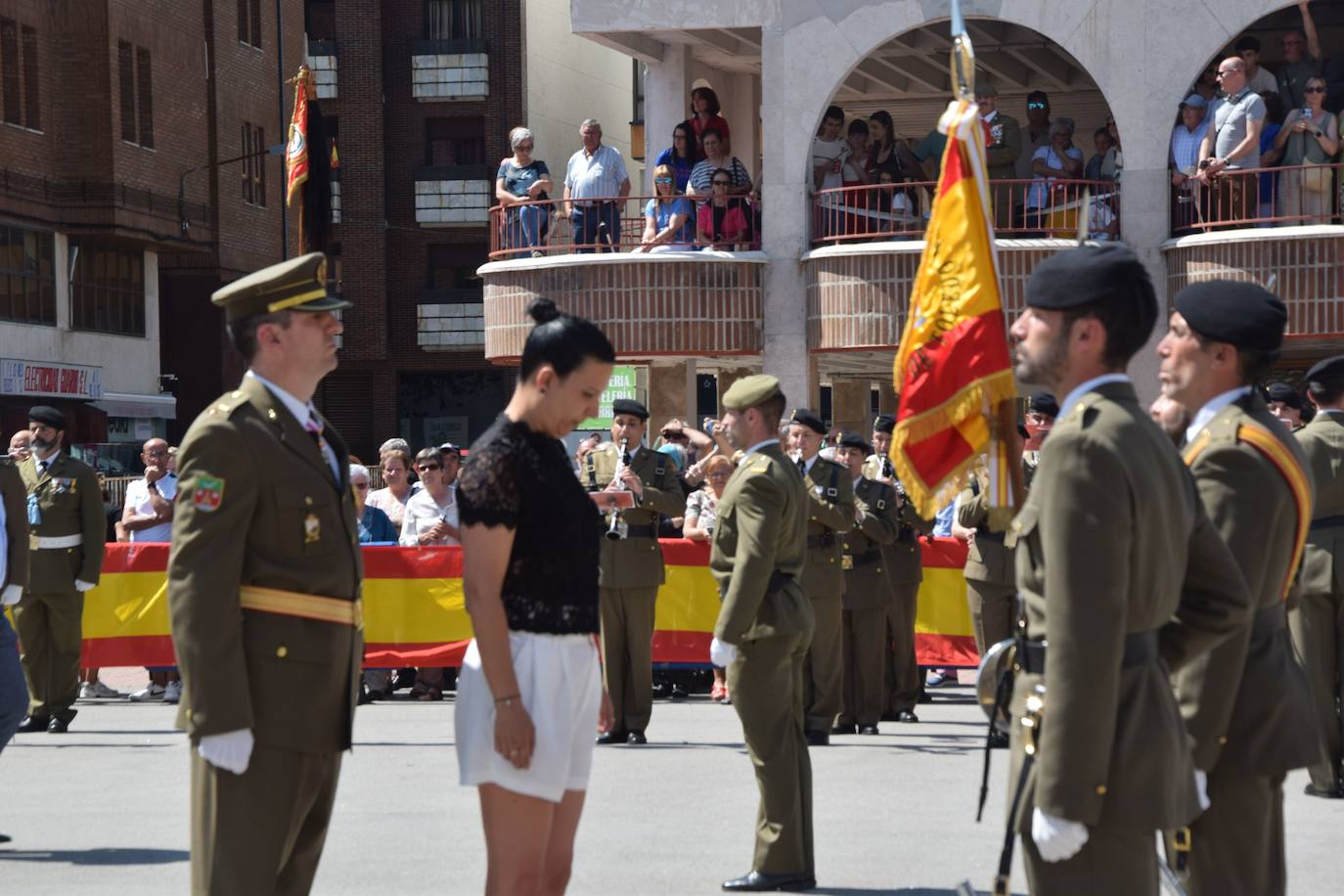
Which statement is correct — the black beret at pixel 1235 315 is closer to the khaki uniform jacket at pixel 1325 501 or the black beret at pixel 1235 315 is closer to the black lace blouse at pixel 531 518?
the black lace blouse at pixel 531 518

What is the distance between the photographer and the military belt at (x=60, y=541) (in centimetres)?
1410

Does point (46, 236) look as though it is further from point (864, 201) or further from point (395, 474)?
point (395, 474)

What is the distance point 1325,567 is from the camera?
9.55 metres

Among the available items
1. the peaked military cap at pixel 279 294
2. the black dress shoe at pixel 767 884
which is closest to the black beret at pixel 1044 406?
the black dress shoe at pixel 767 884

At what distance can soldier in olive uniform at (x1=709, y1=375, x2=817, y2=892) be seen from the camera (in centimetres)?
812

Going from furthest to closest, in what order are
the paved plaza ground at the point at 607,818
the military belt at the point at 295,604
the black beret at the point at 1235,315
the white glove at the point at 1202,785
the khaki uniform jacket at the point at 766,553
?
the paved plaza ground at the point at 607,818 < the khaki uniform jacket at the point at 766,553 < the black beret at the point at 1235,315 < the military belt at the point at 295,604 < the white glove at the point at 1202,785

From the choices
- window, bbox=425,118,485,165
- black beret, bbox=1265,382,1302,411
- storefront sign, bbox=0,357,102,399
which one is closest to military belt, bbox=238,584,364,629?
black beret, bbox=1265,382,1302,411

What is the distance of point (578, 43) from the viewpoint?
194 feet

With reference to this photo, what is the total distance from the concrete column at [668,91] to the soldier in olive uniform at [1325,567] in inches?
660

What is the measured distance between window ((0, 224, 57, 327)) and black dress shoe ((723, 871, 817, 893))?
1302 inches

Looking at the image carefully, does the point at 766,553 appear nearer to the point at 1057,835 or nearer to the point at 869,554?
the point at 1057,835

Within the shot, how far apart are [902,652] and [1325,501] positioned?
→ 5.52 metres

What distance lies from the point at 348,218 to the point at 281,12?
22.4ft

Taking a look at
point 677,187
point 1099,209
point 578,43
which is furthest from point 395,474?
point 578,43
